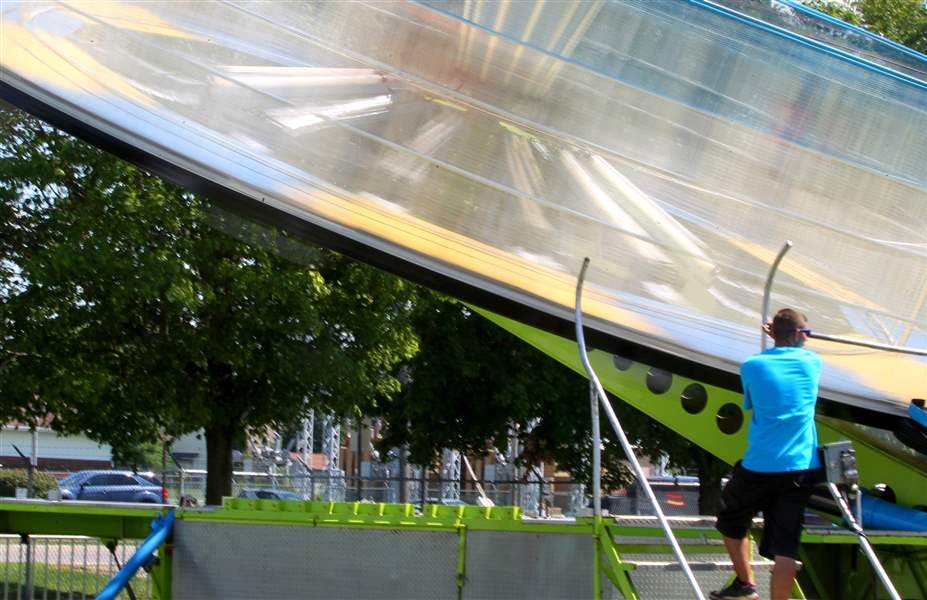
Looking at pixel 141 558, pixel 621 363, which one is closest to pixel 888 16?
pixel 621 363

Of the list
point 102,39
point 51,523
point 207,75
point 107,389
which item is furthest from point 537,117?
point 107,389

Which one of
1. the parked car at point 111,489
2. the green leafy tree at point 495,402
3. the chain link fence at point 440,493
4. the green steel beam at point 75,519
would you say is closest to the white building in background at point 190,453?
the parked car at point 111,489

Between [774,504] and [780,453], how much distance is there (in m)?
0.26

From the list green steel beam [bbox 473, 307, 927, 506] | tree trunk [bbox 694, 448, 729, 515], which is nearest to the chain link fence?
tree trunk [bbox 694, 448, 729, 515]

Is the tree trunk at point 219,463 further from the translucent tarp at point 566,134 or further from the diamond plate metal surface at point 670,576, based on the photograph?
the diamond plate metal surface at point 670,576

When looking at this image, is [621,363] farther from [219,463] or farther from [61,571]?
[219,463]

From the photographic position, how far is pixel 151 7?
18.2ft

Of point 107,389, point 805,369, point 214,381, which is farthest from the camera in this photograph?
point 214,381

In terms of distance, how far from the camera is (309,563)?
603cm

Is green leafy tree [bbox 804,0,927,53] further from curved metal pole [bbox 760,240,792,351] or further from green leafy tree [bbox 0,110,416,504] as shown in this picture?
curved metal pole [bbox 760,240,792,351]

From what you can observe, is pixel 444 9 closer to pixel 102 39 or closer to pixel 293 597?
pixel 102 39

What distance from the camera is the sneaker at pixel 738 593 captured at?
5.00 m

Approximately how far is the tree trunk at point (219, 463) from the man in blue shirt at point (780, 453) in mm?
11237

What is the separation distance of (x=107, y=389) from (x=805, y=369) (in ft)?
35.1
